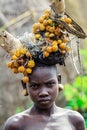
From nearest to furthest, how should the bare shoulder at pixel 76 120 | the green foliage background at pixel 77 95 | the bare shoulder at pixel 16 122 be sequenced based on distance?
the bare shoulder at pixel 16 122, the bare shoulder at pixel 76 120, the green foliage background at pixel 77 95

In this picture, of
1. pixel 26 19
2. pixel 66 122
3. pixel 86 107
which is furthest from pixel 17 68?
pixel 26 19

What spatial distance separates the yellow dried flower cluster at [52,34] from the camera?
211 inches

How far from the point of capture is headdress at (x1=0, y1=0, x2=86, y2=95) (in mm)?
5336

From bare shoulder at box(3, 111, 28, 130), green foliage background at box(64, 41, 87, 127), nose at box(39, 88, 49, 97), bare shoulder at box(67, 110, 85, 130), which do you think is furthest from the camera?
green foliage background at box(64, 41, 87, 127)

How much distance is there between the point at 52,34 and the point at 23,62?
1.08 ft

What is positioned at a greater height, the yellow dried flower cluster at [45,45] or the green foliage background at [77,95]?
the yellow dried flower cluster at [45,45]

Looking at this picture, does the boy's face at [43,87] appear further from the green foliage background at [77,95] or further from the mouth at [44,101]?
the green foliage background at [77,95]

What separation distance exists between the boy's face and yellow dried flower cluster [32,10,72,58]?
6.0 inches

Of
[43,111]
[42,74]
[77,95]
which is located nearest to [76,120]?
[43,111]

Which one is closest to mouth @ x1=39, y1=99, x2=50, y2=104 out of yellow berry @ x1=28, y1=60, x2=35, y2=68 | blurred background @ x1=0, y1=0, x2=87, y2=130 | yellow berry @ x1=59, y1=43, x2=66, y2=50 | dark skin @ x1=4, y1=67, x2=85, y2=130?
dark skin @ x1=4, y1=67, x2=85, y2=130

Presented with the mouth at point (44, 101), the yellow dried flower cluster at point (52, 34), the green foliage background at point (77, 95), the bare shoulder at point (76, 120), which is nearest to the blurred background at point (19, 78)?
the green foliage background at point (77, 95)

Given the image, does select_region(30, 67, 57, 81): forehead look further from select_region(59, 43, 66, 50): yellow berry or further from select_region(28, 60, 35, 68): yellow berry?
select_region(59, 43, 66, 50): yellow berry

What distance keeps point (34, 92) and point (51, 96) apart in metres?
0.15

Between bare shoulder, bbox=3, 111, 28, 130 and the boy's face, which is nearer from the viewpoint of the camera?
the boy's face
